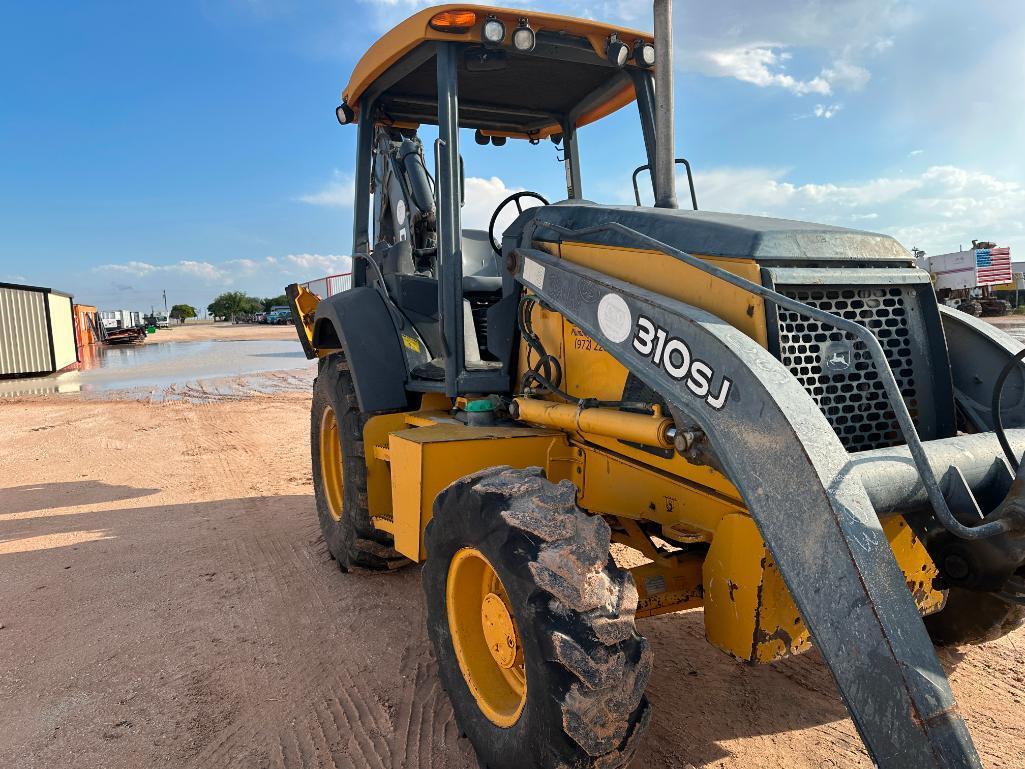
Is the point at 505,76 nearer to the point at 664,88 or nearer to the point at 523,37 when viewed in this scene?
the point at 523,37

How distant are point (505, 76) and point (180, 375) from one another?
1696cm

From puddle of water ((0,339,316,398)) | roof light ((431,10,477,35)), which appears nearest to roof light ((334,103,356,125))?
roof light ((431,10,477,35))

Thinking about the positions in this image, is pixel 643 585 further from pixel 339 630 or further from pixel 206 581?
pixel 206 581

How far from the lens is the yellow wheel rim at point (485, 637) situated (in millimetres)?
2574

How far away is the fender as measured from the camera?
4262 mm

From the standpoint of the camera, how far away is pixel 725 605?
2.36 m

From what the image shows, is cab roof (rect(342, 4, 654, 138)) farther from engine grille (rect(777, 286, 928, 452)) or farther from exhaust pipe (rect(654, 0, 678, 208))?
engine grille (rect(777, 286, 928, 452))

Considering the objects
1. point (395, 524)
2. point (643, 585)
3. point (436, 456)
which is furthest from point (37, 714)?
point (643, 585)

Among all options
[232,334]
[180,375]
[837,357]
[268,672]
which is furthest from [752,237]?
[232,334]

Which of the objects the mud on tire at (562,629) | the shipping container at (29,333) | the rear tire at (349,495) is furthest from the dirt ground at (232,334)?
the mud on tire at (562,629)

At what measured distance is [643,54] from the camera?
13.0ft

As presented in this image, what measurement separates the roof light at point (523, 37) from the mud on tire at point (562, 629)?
2076mm

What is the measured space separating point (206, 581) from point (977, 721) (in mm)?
4165

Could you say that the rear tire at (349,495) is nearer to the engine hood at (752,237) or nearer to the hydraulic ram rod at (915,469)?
the engine hood at (752,237)
